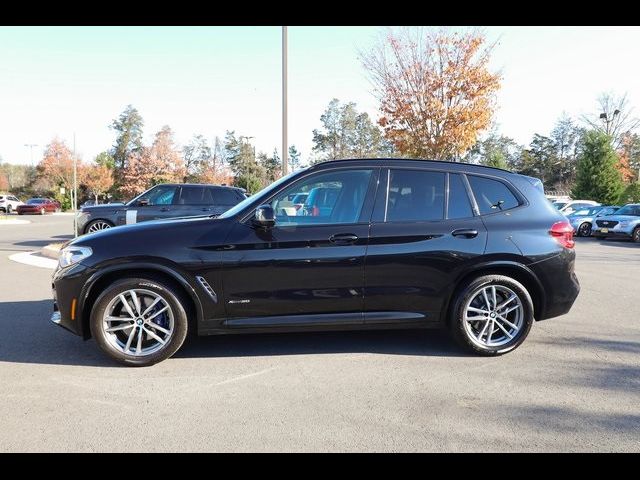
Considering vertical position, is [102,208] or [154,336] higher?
[102,208]

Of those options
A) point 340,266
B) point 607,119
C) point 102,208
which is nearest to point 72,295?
point 340,266

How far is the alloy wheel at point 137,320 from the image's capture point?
4238 millimetres

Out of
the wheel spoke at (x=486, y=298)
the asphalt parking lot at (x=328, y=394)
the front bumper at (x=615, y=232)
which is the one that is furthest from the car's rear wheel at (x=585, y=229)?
the wheel spoke at (x=486, y=298)

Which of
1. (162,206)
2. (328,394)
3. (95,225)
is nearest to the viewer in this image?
(328,394)

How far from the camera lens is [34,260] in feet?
35.4

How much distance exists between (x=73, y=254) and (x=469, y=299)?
370 cm

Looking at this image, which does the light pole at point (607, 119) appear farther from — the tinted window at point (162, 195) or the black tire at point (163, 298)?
the black tire at point (163, 298)

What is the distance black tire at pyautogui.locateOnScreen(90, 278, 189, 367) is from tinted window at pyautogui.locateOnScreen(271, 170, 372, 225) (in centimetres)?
120

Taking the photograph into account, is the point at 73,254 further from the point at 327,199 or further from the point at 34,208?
the point at 34,208

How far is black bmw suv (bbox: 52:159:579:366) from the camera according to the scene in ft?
13.9

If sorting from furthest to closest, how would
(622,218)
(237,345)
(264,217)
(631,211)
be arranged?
(631,211), (622,218), (237,345), (264,217)

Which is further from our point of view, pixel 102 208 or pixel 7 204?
pixel 7 204

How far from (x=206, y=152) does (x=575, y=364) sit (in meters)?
66.6

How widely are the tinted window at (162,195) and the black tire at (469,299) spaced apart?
31.4 feet
